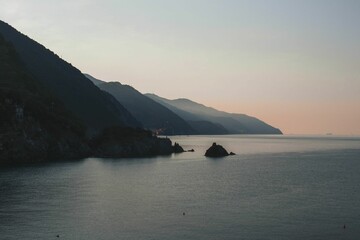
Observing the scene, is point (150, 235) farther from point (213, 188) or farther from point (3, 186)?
point (3, 186)

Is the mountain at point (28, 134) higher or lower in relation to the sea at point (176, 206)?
higher

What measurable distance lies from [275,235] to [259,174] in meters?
80.9

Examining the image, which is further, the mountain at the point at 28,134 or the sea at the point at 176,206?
the mountain at the point at 28,134

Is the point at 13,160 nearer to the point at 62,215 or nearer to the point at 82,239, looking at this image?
the point at 62,215

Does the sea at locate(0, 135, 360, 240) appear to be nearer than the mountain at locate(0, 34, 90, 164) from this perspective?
Yes

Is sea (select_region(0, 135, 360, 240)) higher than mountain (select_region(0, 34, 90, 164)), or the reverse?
mountain (select_region(0, 34, 90, 164))

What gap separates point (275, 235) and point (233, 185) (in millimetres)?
52472

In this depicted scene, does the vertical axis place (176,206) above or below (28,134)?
below

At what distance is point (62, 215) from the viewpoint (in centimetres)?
6825

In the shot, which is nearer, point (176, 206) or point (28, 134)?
point (176, 206)

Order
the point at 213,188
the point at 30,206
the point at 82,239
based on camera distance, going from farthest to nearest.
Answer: the point at 213,188, the point at 30,206, the point at 82,239

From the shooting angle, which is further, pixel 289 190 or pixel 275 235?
pixel 289 190

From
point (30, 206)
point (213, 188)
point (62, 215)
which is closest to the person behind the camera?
point (62, 215)

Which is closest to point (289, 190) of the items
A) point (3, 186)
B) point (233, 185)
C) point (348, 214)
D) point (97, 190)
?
point (233, 185)
